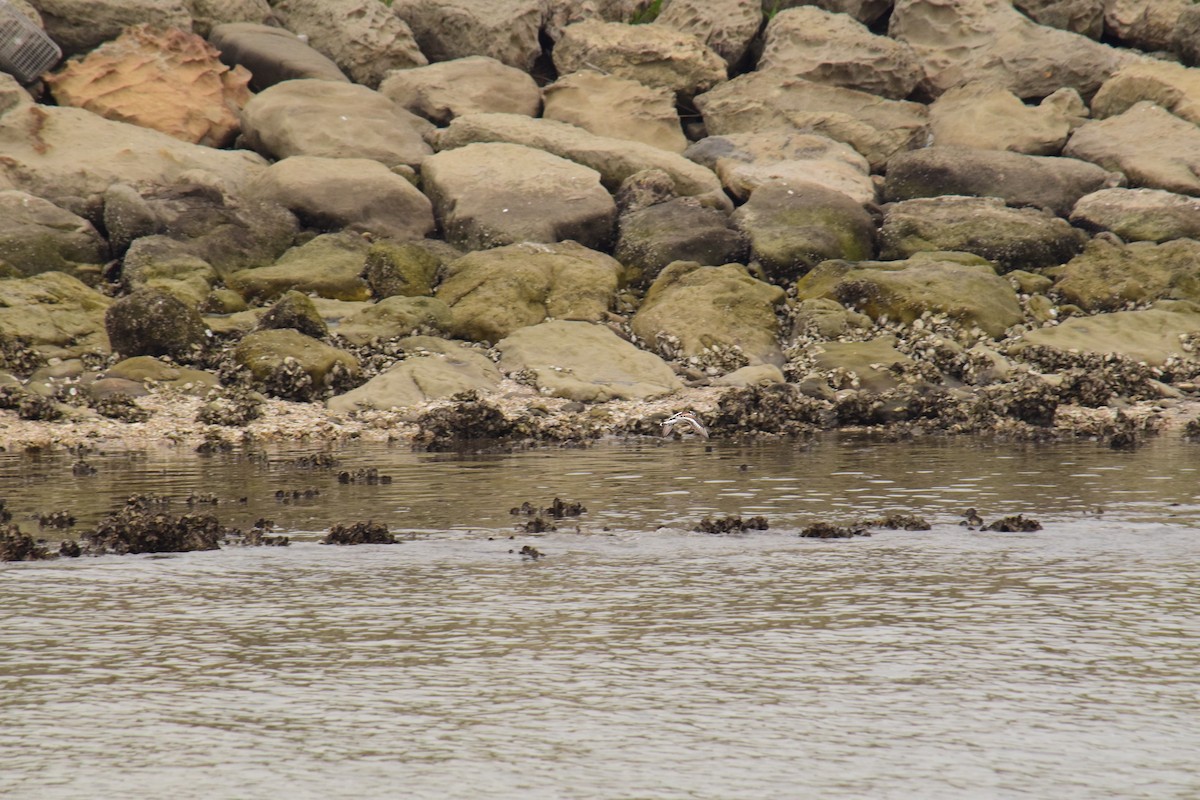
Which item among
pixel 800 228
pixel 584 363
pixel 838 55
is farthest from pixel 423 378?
pixel 838 55

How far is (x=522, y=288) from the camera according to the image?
29922mm

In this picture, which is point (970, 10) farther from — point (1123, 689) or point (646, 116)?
point (1123, 689)

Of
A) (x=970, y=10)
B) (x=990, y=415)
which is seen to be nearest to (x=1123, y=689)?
(x=990, y=415)

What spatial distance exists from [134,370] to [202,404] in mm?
1745

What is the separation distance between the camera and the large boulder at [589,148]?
3625cm

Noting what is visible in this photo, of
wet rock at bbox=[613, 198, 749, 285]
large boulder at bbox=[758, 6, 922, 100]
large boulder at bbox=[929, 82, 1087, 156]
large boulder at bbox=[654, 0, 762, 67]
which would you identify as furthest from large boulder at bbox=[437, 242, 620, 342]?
large boulder at bbox=[654, 0, 762, 67]

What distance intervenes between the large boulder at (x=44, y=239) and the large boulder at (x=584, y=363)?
386 inches

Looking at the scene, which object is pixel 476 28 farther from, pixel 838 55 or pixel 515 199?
pixel 515 199

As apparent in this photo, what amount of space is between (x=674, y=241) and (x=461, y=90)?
11557mm

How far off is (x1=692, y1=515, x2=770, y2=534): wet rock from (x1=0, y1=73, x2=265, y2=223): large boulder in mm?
23200

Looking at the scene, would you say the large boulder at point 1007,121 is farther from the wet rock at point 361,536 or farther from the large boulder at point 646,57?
the wet rock at point 361,536

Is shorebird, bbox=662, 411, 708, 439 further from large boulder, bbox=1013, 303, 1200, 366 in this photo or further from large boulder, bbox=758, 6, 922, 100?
large boulder, bbox=758, 6, 922, 100

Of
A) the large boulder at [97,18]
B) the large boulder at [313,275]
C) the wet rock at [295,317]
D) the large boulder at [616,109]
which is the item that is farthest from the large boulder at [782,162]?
the large boulder at [97,18]

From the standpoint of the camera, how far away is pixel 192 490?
16.5 m
